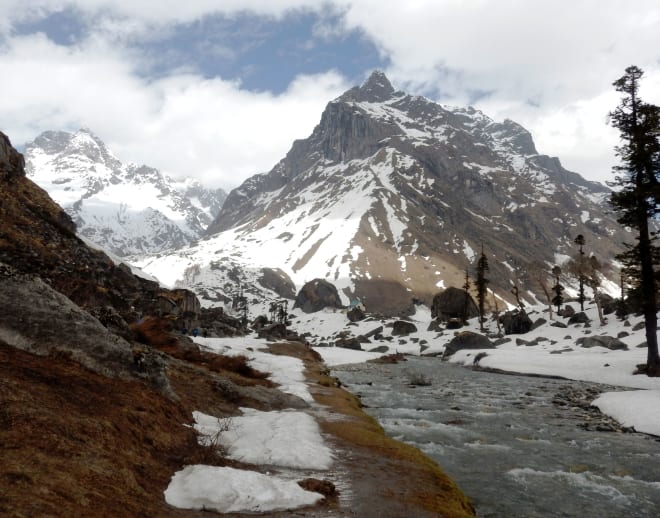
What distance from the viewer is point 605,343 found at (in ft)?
159

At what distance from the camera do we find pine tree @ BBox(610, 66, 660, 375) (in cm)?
2942

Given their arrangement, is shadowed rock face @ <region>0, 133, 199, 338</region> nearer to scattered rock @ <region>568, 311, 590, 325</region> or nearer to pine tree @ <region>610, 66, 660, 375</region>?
pine tree @ <region>610, 66, 660, 375</region>

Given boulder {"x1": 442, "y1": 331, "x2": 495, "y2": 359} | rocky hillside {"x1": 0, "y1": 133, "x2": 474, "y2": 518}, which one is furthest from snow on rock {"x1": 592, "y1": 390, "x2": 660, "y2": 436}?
boulder {"x1": 442, "y1": 331, "x2": 495, "y2": 359}

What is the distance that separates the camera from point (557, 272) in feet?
284

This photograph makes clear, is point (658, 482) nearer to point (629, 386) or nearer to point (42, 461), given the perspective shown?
point (42, 461)

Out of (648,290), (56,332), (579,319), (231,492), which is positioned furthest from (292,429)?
(579,319)

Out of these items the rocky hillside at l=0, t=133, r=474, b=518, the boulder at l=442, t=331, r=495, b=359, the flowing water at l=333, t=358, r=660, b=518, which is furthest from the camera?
the boulder at l=442, t=331, r=495, b=359

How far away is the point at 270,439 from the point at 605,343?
48505mm

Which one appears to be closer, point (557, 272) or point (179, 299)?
point (179, 299)

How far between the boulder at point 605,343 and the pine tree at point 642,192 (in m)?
17.4

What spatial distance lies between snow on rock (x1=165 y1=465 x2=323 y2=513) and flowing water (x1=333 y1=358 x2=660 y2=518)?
4951 mm

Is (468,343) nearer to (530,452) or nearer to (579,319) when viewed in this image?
(579,319)

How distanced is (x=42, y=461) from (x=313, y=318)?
163 meters

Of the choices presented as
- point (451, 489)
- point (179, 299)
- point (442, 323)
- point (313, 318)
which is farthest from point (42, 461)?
point (313, 318)
